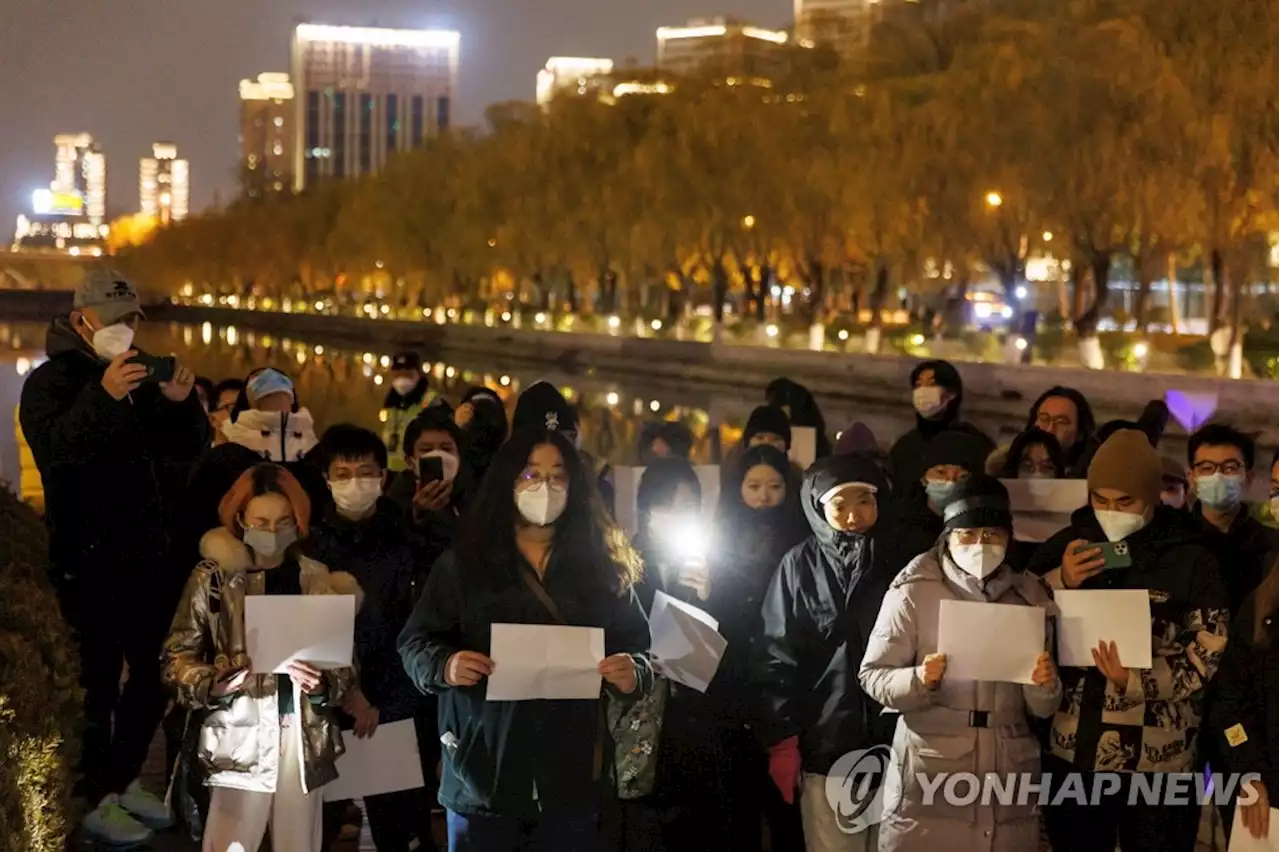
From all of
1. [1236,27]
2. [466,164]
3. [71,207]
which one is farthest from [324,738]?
[71,207]

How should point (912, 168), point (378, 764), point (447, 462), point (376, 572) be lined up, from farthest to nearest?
point (912, 168) < point (447, 462) < point (376, 572) < point (378, 764)

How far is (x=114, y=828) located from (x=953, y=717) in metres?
2.92

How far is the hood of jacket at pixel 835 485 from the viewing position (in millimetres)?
4840

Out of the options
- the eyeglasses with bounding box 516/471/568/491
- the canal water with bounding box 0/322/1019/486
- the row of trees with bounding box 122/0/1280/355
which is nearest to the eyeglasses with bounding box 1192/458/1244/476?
the eyeglasses with bounding box 516/471/568/491

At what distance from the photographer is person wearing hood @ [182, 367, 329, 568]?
5.83 m

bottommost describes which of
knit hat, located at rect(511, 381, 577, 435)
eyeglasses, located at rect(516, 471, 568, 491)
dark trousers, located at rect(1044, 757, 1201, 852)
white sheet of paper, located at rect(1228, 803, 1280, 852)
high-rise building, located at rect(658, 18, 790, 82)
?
dark trousers, located at rect(1044, 757, 1201, 852)

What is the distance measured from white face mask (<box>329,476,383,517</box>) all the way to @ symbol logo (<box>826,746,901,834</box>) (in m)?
1.85

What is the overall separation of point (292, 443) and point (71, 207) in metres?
188

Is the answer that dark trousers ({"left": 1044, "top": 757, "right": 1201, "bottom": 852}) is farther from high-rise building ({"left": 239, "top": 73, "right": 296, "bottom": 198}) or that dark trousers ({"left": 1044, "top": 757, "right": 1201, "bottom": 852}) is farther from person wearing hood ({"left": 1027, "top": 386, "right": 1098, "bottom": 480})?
high-rise building ({"left": 239, "top": 73, "right": 296, "bottom": 198})

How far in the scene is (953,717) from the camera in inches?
174

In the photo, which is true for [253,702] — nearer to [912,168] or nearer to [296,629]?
[296,629]

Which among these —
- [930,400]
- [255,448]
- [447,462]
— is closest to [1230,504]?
[930,400]

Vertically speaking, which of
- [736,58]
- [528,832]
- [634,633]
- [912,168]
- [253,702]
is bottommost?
[528,832]

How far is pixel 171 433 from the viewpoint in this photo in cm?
662
